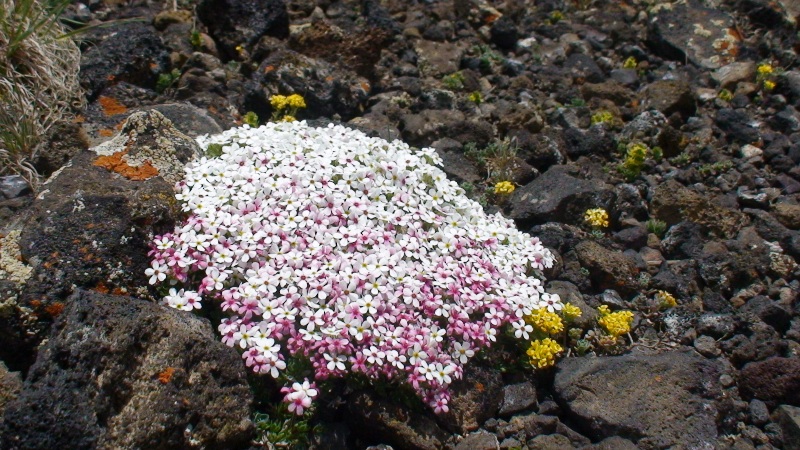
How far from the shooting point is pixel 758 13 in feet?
33.9

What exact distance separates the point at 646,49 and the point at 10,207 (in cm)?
838

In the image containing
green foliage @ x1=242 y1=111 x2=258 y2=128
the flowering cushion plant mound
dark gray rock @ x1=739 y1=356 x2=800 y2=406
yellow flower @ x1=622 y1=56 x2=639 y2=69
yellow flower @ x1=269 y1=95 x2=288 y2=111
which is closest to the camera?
the flowering cushion plant mound

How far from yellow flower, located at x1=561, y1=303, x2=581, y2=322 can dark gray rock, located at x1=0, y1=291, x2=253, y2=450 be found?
2541mm

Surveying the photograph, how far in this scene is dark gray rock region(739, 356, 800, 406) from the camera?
17.7ft

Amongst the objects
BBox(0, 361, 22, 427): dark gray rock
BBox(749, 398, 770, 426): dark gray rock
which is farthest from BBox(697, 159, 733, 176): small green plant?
BBox(0, 361, 22, 427): dark gray rock

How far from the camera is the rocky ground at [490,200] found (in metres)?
4.24

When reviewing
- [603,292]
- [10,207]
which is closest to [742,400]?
[603,292]

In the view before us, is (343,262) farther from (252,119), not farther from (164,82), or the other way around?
(164,82)

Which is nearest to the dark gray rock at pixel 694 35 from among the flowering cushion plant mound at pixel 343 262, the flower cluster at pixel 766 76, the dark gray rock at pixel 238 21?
the flower cluster at pixel 766 76

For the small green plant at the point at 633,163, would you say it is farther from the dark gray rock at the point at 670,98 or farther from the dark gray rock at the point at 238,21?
the dark gray rock at the point at 238,21

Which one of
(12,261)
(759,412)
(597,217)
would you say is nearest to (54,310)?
(12,261)

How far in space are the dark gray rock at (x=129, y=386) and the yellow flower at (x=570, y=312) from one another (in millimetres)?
2541

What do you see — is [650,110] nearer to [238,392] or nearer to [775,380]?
[775,380]

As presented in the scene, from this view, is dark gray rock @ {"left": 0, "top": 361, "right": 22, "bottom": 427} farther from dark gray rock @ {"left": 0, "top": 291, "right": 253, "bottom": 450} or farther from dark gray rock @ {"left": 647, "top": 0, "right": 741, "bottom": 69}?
dark gray rock @ {"left": 647, "top": 0, "right": 741, "bottom": 69}
